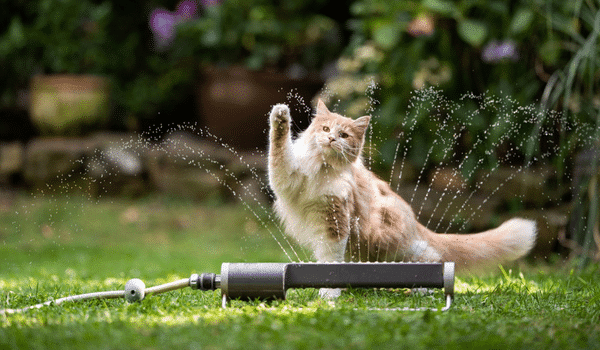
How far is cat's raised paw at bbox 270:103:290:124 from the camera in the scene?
212 centimetres

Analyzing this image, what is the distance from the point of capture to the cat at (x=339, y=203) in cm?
225

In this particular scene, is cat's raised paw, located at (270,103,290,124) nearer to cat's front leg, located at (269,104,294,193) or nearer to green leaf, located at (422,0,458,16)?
cat's front leg, located at (269,104,294,193)

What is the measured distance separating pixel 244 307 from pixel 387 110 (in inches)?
112

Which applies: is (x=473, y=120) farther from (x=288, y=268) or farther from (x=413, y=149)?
(x=288, y=268)

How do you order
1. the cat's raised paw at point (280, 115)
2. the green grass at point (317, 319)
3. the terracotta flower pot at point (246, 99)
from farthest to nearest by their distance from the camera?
the terracotta flower pot at point (246, 99)
the cat's raised paw at point (280, 115)
the green grass at point (317, 319)

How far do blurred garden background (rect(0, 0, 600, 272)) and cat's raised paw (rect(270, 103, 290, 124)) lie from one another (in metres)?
0.64

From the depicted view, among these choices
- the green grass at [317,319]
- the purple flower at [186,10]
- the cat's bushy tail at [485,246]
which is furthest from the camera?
the purple flower at [186,10]

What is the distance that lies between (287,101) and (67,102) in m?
2.48

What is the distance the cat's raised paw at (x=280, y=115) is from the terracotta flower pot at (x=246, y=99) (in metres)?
3.72

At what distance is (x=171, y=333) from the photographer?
63.2 inches

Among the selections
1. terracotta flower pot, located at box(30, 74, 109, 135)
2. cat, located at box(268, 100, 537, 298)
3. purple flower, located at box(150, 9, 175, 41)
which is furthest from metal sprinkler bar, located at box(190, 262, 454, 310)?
terracotta flower pot, located at box(30, 74, 109, 135)

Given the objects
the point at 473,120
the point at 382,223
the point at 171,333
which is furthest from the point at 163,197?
the point at 171,333

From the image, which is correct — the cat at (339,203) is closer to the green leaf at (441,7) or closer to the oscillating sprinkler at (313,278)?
the oscillating sprinkler at (313,278)

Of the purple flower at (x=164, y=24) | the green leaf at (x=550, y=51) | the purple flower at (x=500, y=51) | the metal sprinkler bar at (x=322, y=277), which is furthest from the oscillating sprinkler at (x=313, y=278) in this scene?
the purple flower at (x=164, y=24)
